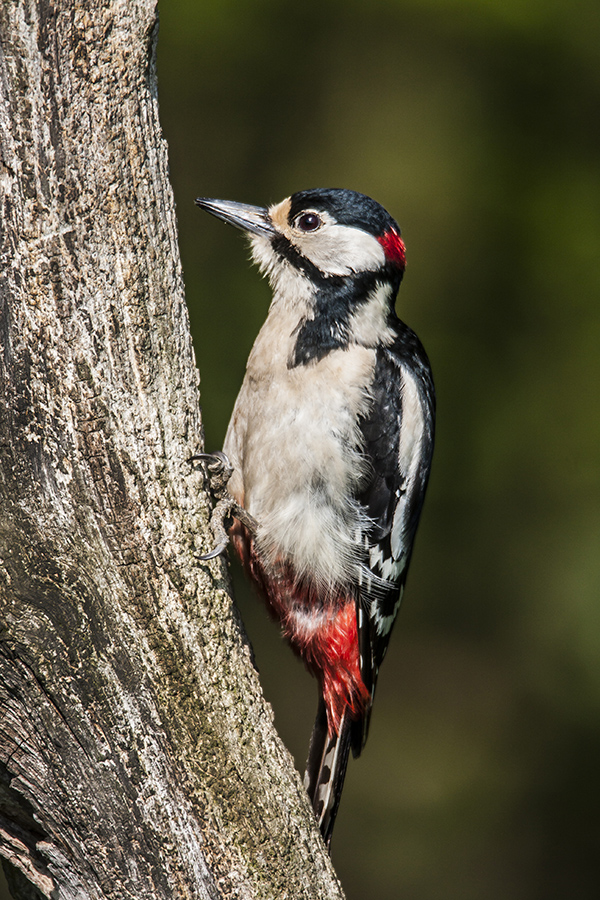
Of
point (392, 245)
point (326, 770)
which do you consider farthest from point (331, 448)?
point (326, 770)

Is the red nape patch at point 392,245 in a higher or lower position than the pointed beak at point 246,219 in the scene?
lower

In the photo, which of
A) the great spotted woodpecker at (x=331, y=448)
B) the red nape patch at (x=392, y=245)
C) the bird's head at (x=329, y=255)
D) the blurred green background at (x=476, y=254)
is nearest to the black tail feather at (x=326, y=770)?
the great spotted woodpecker at (x=331, y=448)

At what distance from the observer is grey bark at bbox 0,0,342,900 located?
175 centimetres

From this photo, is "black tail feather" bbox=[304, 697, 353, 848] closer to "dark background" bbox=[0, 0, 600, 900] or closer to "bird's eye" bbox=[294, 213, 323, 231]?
"bird's eye" bbox=[294, 213, 323, 231]

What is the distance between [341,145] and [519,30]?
1.28m

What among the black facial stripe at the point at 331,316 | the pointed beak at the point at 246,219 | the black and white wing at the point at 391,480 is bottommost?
the black and white wing at the point at 391,480

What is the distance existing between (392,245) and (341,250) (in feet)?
0.63

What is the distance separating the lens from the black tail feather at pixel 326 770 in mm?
2695

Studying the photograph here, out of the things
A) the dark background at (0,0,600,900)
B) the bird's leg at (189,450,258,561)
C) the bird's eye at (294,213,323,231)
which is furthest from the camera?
A: the dark background at (0,0,600,900)

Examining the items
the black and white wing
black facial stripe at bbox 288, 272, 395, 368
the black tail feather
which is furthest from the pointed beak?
the black tail feather

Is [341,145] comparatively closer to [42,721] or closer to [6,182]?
[6,182]

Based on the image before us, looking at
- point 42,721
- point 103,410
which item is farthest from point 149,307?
point 42,721

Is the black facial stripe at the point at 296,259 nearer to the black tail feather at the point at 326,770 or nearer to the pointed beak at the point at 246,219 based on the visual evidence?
the pointed beak at the point at 246,219

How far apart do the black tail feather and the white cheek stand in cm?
153
